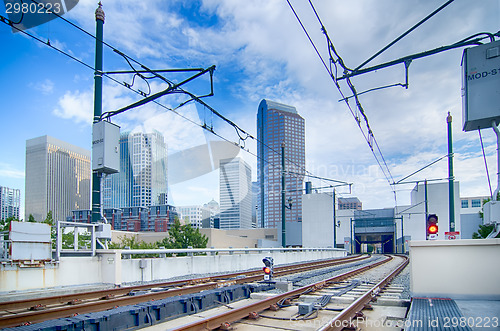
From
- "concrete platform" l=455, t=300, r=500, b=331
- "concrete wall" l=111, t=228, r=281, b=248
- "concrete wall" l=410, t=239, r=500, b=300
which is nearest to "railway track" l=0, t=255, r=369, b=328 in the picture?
"concrete wall" l=410, t=239, r=500, b=300

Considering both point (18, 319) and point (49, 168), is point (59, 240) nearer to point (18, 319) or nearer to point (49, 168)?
point (18, 319)

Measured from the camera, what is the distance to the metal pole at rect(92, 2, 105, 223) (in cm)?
1401

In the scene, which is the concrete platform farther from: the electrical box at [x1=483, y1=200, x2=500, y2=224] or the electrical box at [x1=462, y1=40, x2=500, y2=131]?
the electrical box at [x1=462, y1=40, x2=500, y2=131]

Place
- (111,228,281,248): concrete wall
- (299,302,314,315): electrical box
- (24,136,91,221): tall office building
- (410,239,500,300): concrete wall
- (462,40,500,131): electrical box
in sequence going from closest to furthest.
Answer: (299,302,314,315): electrical box → (410,239,500,300): concrete wall → (462,40,500,131): electrical box → (111,228,281,248): concrete wall → (24,136,91,221): tall office building

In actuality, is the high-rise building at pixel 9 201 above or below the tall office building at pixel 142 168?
below

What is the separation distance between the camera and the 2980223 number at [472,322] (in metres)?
6.15

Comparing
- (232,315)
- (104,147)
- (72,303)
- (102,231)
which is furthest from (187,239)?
(232,315)

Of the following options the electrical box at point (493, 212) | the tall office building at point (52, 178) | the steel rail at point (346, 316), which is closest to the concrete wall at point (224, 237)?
the tall office building at point (52, 178)

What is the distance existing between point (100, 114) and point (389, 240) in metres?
72.3

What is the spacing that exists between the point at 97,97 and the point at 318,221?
6524cm

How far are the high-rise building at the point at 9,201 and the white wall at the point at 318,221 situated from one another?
124127 mm

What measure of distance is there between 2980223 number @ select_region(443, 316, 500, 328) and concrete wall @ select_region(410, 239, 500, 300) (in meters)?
2.32

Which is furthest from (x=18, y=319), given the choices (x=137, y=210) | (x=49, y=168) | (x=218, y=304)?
(x=137, y=210)

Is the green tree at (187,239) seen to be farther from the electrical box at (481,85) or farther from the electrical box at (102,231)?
the electrical box at (481,85)
